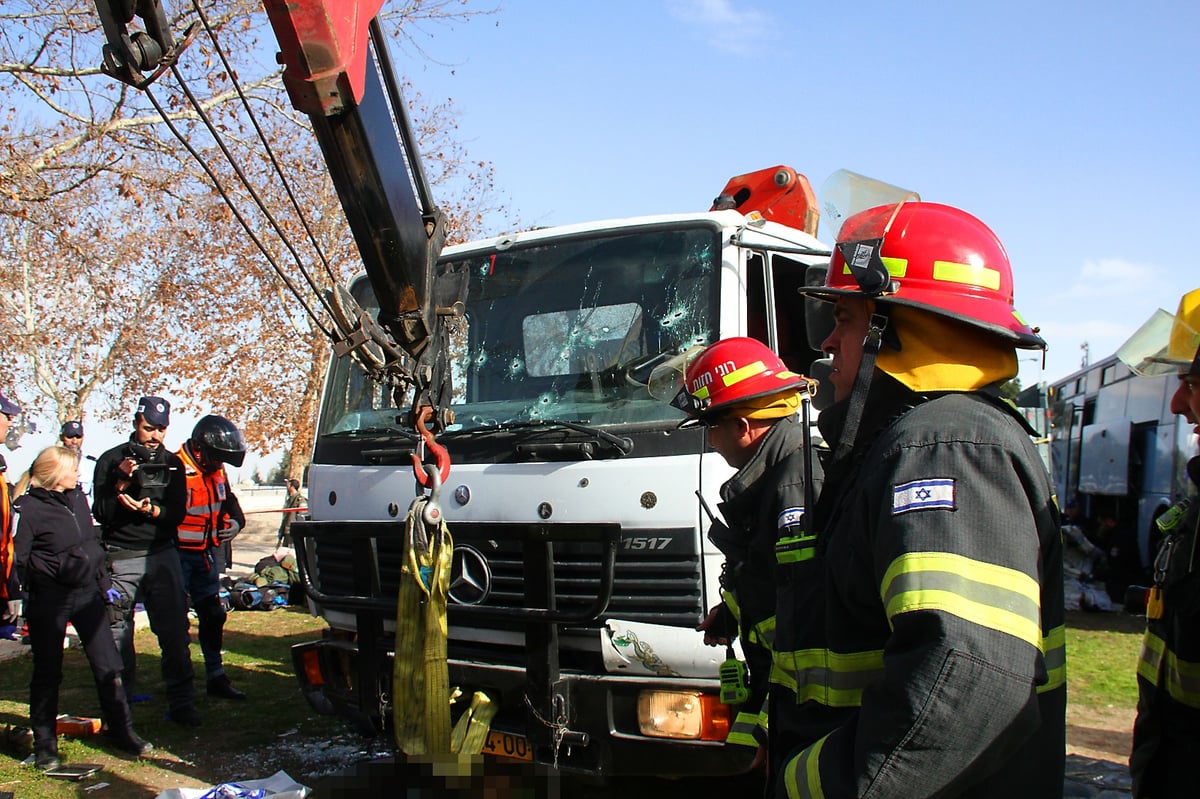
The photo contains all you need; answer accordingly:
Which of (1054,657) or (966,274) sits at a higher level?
(966,274)

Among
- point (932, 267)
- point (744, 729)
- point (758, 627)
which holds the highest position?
point (932, 267)

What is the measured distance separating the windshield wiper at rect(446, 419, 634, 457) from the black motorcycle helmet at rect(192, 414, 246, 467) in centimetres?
302

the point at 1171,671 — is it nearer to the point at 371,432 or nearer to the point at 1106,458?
the point at 371,432

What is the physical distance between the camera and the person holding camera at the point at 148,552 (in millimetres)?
5805

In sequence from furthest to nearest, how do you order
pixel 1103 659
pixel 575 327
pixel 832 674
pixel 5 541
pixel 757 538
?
pixel 1103 659 < pixel 5 541 < pixel 575 327 < pixel 757 538 < pixel 832 674

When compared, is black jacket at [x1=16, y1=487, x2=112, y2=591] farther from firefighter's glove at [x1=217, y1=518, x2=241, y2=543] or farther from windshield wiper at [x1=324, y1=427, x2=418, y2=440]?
windshield wiper at [x1=324, y1=427, x2=418, y2=440]

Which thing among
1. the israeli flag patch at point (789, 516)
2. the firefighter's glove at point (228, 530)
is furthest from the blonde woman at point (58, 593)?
the israeli flag patch at point (789, 516)

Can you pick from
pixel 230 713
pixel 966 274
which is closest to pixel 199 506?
pixel 230 713

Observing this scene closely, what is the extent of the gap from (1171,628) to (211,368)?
21079mm

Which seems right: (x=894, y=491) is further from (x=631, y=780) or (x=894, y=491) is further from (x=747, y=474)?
(x=631, y=780)

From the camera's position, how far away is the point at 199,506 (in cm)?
643

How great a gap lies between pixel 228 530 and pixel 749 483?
490 cm

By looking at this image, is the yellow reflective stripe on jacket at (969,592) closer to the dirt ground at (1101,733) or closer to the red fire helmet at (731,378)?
the red fire helmet at (731,378)

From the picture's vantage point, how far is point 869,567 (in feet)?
4.87
